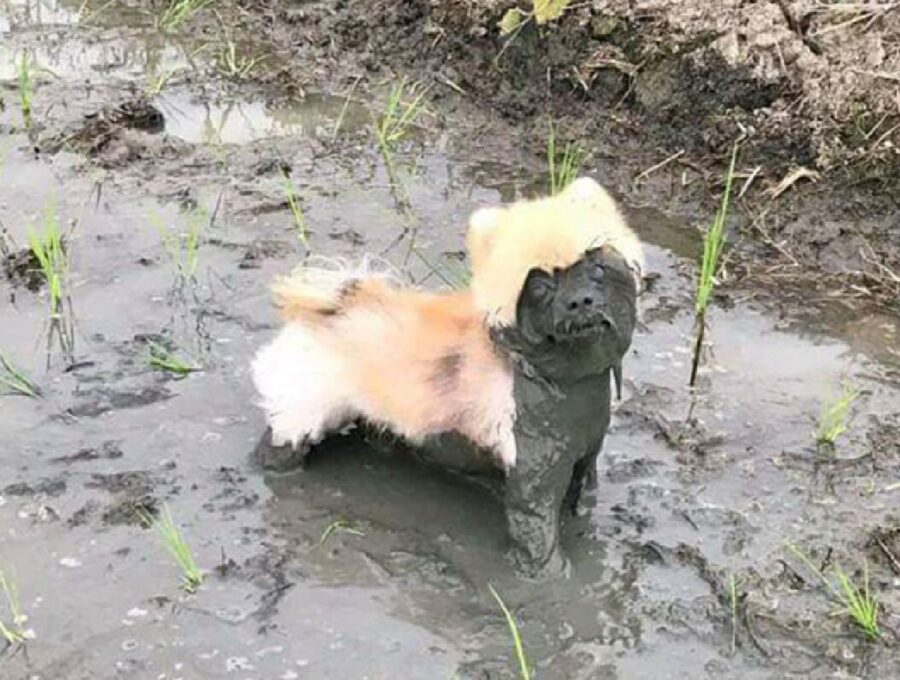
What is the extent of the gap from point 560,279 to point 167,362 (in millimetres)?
1995

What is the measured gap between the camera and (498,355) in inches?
163

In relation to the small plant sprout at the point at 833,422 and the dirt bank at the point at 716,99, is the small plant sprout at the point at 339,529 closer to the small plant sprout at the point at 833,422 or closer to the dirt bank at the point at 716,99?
the small plant sprout at the point at 833,422

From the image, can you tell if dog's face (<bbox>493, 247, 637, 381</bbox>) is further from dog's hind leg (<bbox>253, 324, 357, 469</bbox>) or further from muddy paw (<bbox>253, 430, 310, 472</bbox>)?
muddy paw (<bbox>253, 430, 310, 472</bbox>)

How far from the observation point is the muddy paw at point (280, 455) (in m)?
4.77

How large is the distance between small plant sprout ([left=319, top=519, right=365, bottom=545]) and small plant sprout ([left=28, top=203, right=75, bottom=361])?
4.68ft

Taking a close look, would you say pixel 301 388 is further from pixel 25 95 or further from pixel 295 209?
pixel 25 95

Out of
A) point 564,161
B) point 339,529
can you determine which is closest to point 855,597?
point 339,529

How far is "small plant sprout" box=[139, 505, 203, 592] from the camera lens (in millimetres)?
4230

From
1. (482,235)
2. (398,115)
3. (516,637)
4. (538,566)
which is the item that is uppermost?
(482,235)

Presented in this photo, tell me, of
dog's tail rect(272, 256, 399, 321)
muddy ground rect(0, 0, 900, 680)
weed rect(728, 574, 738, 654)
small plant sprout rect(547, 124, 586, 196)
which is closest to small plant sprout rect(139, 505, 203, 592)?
muddy ground rect(0, 0, 900, 680)

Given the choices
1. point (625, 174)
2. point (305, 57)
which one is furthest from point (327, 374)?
point (305, 57)

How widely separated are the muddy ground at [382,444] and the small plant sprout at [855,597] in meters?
0.03

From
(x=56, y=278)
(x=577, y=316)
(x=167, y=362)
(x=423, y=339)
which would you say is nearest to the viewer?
(x=577, y=316)

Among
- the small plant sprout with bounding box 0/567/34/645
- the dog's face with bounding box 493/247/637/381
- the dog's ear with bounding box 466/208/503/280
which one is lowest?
the small plant sprout with bounding box 0/567/34/645
